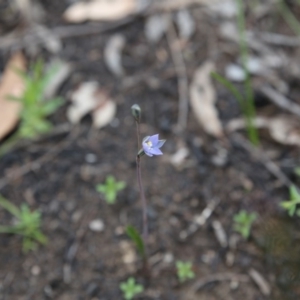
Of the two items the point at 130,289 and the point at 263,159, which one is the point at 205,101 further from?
the point at 130,289

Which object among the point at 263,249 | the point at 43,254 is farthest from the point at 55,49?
the point at 263,249

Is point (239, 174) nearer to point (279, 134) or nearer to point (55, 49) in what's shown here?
point (279, 134)

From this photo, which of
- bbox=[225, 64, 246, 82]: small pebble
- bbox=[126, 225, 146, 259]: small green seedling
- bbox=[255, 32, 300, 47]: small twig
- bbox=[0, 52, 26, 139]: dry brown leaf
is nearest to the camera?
bbox=[126, 225, 146, 259]: small green seedling

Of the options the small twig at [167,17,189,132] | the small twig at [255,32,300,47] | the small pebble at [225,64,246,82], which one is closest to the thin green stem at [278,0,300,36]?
the small twig at [255,32,300,47]

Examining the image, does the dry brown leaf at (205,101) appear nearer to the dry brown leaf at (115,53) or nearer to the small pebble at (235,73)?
the small pebble at (235,73)

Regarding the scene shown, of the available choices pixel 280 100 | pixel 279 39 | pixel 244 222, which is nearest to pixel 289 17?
pixel 279 39

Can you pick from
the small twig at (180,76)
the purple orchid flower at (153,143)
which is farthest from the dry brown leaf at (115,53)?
the purple orchid flower at (153,143)

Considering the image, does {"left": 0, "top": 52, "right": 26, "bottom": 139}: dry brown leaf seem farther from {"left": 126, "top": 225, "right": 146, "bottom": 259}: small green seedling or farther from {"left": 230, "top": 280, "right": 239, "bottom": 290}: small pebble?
{"left": 230, "top": 280, "right": 239, "bottom": 290}: small pebble
